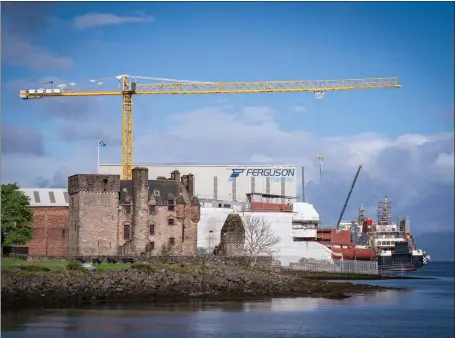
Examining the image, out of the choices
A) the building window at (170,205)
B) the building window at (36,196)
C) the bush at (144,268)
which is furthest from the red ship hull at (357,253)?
the bush at (144,268)

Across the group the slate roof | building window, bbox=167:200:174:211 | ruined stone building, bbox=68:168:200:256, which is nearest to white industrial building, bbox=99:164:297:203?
the slate roof

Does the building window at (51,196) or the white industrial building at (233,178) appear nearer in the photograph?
the building window at (51,196)

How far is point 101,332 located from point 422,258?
146220 millimetres

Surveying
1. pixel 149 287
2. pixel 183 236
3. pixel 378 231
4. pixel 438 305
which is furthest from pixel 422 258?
pixel 149 287

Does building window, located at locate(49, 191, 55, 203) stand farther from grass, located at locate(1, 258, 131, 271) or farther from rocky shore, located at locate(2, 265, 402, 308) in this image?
rocky shore, located at locate(2, 265, 402, 308)

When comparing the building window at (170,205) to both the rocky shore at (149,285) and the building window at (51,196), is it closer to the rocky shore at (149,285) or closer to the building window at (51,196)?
the building window at (51,196)

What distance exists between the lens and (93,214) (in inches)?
A: 3844

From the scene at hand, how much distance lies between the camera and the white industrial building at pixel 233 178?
15462cm

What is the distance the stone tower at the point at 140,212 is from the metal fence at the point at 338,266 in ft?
90.7

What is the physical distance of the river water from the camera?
181 feet

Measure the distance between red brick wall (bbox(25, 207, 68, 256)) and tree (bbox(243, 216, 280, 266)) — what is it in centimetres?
2224

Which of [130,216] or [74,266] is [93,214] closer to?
[130,216]

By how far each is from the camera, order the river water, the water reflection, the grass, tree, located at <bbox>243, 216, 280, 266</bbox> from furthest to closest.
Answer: tree, located at <bbox>243, 216, 280, 266</bbox> < the grass < the water reflection < the river water

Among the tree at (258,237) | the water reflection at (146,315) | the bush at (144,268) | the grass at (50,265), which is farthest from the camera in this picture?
the tree at (258,237)
